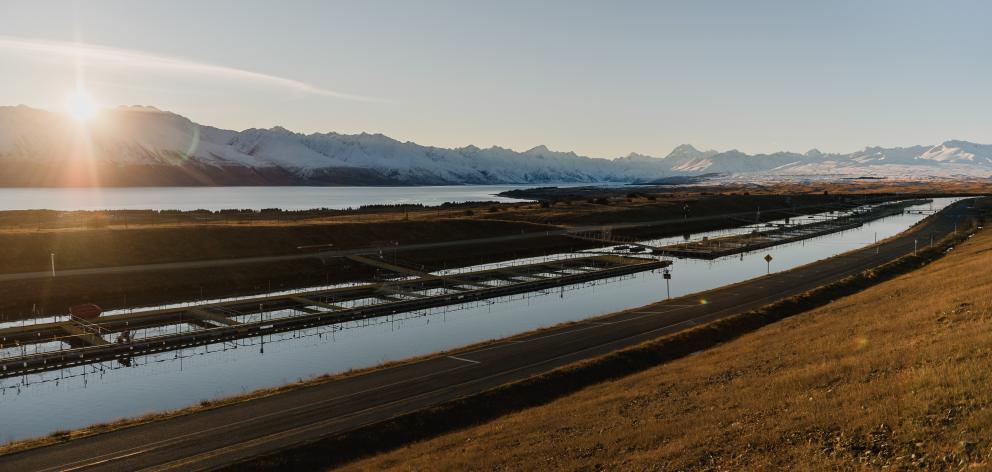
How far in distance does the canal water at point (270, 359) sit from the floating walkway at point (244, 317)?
1663 mm

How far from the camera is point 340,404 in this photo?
118 feet

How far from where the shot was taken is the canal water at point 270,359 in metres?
40.1

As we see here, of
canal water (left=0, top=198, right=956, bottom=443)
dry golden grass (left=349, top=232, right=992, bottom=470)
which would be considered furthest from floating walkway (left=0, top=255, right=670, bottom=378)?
dry golden grass (left=349, top=232, right=992, bottom=470)

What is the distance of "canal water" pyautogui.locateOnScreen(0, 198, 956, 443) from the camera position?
40.1 m

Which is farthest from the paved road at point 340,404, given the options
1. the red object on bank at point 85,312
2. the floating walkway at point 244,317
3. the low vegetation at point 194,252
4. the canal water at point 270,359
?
the low vegetation at point 194,252

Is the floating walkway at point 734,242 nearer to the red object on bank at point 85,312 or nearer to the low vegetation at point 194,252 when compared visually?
the low vegetation at point 194,252

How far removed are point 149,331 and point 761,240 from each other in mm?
120158

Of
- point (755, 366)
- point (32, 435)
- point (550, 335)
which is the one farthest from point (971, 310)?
point (32, 435)

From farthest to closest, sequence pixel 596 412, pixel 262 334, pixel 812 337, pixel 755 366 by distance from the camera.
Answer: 1. pixel 262 334
2. pixel 812 337
3. pixel 755 366
4. pixel 596 412

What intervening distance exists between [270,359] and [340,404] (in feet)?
58.6

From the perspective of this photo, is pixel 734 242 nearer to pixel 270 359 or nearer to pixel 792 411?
pixel 270 359

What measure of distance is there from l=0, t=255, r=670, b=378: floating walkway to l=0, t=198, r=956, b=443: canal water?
1.66 metres

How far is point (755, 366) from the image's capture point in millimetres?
32906

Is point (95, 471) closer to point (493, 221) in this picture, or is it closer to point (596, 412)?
point (596, 412)
